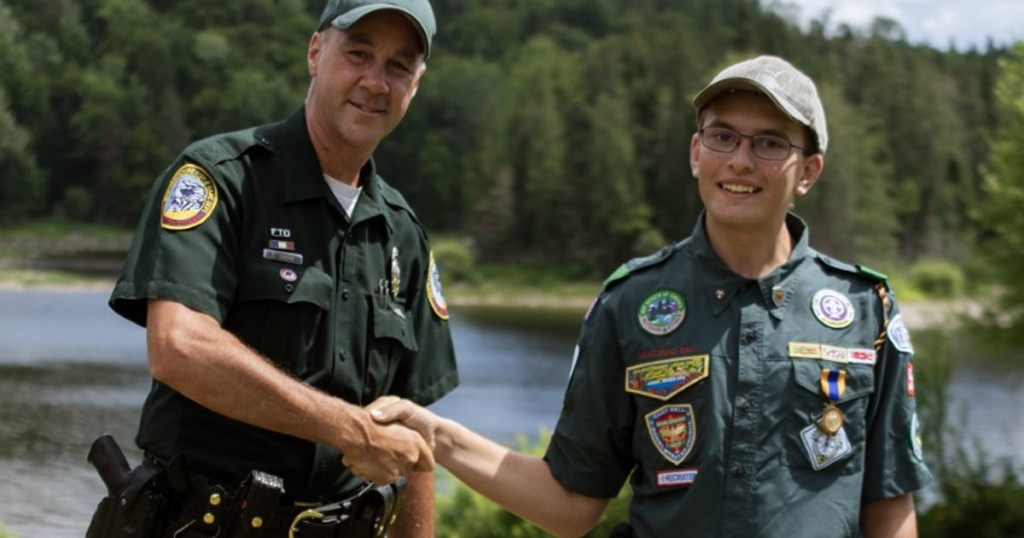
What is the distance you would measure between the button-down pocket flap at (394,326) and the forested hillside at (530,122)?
216ft

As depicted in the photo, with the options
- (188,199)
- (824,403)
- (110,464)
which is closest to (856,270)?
(824,403)

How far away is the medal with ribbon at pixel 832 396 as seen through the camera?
9.87ft

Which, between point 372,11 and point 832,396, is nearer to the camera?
point 832,396

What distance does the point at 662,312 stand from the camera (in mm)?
3121

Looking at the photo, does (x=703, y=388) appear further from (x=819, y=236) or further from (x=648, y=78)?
(x=648, y=78)

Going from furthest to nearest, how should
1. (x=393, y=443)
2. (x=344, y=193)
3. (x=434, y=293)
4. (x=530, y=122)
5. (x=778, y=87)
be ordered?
(x=530, y=122)
(x=434, y=293)
(x=344, y=193)
(x=393, y=443)
(x=778, y=87)

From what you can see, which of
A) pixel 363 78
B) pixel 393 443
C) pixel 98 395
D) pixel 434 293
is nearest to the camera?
pixel 393 443

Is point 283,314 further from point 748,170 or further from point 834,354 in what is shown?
point 834,354

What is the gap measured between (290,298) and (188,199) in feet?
1.11

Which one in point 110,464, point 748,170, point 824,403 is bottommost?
point 110,464

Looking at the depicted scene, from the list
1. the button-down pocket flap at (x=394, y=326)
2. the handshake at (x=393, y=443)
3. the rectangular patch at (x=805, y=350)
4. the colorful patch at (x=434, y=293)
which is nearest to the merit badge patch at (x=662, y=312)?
the rectangular patch at (x=805, y=350)

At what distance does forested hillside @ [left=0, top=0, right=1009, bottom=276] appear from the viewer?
76.3m

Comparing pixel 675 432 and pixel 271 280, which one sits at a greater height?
pixel 271 280

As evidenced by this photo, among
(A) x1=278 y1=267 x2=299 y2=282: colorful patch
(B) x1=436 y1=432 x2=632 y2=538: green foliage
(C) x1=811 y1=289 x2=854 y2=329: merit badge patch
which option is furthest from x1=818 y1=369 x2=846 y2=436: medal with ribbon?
(B) x1=436 y1=432 x2=632 y2=538: green foliage
